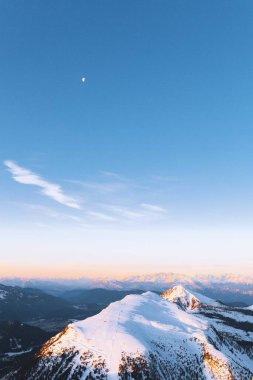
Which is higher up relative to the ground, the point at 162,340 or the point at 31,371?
the point at 162,340

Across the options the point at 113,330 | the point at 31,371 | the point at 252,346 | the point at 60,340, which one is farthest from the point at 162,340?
the point at 252,346

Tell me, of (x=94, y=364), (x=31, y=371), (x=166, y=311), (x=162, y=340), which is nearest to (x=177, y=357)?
(x=162, y=340)

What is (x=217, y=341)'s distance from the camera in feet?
498

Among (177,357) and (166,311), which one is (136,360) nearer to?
(177,357)

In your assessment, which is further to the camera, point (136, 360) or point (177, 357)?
point (177, 357)

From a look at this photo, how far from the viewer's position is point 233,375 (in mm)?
117062

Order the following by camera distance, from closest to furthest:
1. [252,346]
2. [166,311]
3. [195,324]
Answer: [195,324]
[252,346]
[166,311]

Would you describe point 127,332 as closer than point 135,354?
No

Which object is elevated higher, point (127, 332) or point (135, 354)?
point (127, 332)

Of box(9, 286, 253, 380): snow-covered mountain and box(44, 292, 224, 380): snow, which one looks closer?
box(9, 286, 253, 380): snow-covered mountain

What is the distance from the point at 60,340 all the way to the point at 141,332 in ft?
96.2

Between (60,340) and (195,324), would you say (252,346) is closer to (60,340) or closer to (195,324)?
(195,324)

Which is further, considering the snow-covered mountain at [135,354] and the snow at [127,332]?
the snow at [127,332]

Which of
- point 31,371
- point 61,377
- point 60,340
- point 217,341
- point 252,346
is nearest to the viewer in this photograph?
point 61,377
